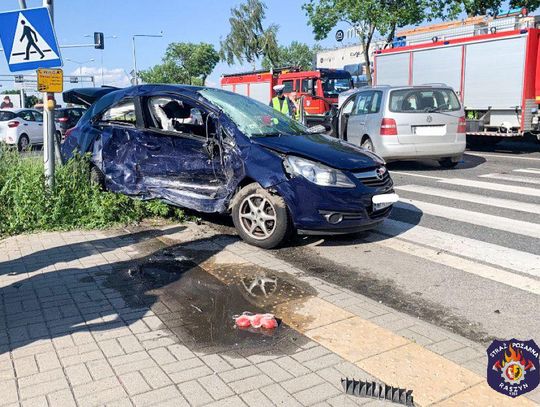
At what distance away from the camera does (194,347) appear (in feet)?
11.9

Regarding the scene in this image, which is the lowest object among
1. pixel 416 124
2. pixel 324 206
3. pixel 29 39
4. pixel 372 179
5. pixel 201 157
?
pixel 324 206

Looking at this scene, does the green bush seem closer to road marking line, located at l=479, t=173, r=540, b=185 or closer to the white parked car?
road marking line, located at l=479, t=173, r=540, b=185

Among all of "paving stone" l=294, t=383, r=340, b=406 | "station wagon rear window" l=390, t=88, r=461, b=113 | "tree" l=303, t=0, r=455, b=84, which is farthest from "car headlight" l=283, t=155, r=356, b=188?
"tree" l=303, t=0, r=455, b=84

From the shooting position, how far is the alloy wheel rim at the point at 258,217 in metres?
5.84

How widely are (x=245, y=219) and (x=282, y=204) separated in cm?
56

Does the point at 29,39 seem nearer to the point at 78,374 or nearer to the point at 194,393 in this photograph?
the point at 78,374

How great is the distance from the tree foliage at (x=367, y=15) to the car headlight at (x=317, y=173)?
23.7 m

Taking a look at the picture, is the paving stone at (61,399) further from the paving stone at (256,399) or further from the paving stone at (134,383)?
the paving stone at (256,399)

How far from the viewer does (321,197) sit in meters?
5.55

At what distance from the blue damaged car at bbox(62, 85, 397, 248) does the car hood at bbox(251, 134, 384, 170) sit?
1cm

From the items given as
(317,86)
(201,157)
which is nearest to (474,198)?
(201,157)

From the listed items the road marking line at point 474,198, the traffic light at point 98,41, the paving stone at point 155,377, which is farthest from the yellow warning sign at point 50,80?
the traffic light at point 98,41

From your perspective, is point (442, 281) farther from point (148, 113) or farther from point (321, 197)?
point (148, 113)

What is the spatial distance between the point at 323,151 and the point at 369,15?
79.4 feet
